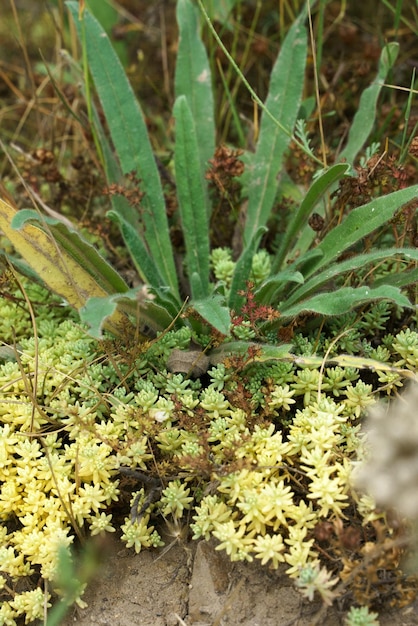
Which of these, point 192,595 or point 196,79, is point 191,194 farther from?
point 192,595

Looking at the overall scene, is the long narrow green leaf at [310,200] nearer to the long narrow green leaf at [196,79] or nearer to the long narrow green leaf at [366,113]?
the long narrow green leaf at [366,113]

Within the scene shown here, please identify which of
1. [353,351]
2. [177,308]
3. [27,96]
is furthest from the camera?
[27,96]

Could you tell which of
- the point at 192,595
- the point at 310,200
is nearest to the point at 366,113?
the point at 310,200

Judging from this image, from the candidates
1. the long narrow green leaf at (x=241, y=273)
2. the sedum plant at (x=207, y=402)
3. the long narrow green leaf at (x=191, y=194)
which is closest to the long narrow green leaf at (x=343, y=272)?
the sedum plant at (x=207, y=402)

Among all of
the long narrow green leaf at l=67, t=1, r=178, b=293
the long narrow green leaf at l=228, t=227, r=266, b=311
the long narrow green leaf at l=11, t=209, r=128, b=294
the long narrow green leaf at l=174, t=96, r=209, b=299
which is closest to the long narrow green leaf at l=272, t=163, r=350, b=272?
the long narrow green leaf at l=228, t=227, r=266, b=311

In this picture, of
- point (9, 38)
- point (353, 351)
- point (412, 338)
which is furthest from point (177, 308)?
point (9, 38)

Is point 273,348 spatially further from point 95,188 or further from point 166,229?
point 95,188
